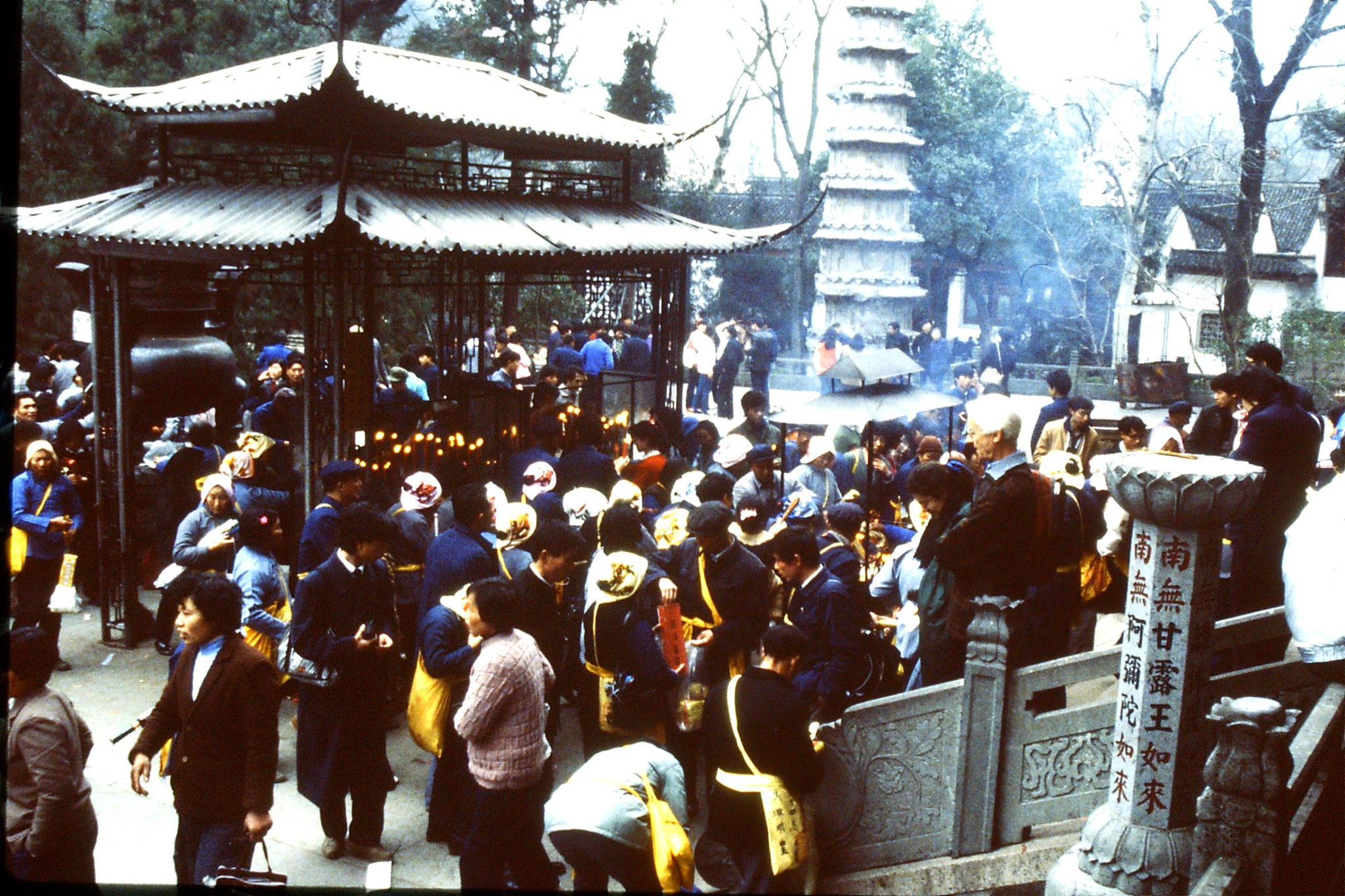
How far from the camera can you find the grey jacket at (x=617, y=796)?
163 inches

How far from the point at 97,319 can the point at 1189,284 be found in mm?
26246

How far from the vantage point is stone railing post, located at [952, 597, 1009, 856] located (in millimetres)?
5207

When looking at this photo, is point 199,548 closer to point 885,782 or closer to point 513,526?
point 513,526

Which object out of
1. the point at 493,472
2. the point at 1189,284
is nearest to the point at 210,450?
the point at 493,472

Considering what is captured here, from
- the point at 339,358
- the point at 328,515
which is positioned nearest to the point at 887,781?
the point at 328,515

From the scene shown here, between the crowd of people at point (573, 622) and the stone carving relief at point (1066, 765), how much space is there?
2.12 feet

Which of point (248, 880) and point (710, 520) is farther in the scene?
point (710, 520)

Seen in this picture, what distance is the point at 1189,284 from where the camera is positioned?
1153 inches

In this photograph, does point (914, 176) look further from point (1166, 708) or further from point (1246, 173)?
point (1166, 708)

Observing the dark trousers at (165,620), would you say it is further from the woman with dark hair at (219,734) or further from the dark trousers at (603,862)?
the dark trousers at (603,862)

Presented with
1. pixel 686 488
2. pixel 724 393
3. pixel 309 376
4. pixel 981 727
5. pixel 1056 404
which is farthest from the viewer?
pixel 724 393

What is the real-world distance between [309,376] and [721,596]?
4.52 m

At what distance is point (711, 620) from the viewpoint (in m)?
6.18

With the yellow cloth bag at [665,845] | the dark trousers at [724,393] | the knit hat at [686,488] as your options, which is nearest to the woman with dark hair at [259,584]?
the knit hat at [686,488]
